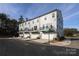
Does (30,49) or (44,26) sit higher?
(44,26)

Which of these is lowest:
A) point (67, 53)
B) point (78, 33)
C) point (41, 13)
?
point (67, 53)

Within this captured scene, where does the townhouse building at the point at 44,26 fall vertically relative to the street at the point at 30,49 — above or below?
above

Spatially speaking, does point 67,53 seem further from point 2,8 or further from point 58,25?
point 2,8

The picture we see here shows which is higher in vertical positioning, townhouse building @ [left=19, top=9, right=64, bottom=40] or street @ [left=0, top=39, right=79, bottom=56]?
townhouse building @ [left=19, top=9, right=64, bottom=40]

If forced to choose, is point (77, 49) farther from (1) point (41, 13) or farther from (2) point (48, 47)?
(1) point (41, 13)

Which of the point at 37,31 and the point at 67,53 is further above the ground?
the point at 37,31

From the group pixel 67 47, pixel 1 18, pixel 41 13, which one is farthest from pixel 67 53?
pixel 1 18
